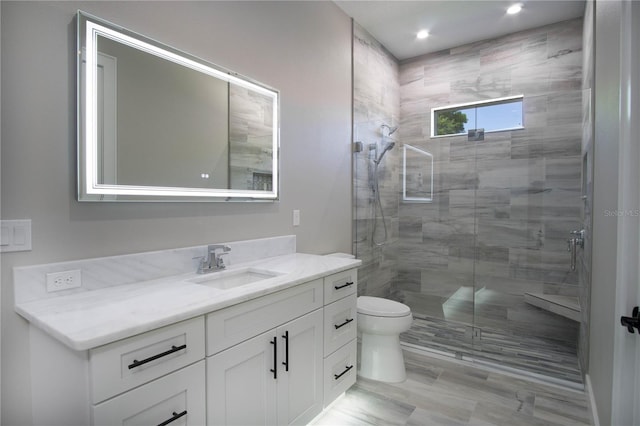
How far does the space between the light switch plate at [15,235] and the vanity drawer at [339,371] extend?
1.45 meters

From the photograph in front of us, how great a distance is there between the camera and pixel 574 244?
8.80 ft

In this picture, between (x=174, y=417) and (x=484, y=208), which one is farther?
(x=484, y=208)

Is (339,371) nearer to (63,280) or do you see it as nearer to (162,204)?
(162,204)

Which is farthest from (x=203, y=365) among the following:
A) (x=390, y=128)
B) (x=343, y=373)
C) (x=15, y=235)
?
(x=390, y=128)

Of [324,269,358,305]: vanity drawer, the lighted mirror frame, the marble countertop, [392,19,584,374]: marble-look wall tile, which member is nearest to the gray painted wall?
the marble countertop

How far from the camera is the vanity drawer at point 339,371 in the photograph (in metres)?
1.86

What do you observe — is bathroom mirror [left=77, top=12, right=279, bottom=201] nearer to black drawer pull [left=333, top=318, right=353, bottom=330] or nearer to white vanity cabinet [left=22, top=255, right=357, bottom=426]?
white vanity cabinet [left=22, top=255, right=357, bottom=426]

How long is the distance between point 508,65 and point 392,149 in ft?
4.68

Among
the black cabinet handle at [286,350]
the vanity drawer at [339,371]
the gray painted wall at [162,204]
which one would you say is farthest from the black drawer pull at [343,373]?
the gray painted wall at [162,204]

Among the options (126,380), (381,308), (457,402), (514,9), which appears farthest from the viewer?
(514,9)

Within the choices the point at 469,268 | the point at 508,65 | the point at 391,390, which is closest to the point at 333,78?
the point at 508,65

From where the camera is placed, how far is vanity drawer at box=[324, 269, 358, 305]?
186 cm

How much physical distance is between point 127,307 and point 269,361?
64cm

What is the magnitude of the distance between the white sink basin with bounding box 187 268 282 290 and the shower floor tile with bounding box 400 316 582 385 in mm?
1766
